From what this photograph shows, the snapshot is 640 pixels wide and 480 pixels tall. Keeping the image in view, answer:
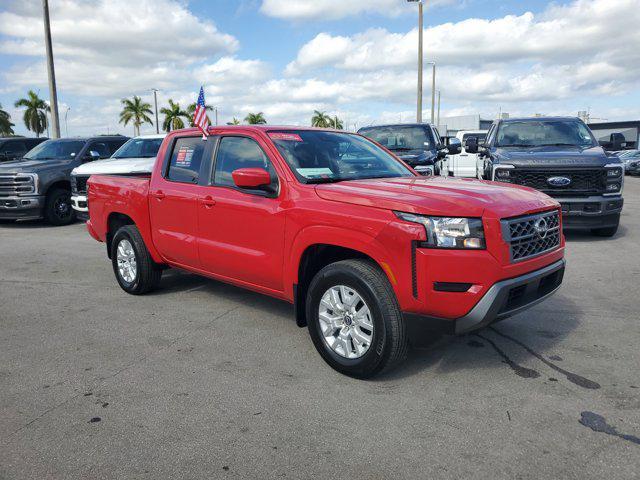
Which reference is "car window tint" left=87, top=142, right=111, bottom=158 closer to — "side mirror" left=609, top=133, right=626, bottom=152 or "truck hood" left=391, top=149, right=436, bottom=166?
"truck hood" left=391, top=149, right=436, bottom=166

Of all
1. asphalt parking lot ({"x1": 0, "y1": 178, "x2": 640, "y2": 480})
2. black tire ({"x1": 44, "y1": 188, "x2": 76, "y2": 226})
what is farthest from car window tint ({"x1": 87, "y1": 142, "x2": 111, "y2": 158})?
asphalt parking lot ({"x1": 0, "y1": 178, "x2": 640, "y2": 480})

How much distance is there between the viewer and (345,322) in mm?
3814

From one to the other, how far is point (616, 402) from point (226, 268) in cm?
306

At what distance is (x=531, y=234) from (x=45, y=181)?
441 inches

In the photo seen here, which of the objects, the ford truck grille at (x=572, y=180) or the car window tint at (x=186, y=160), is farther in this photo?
the ford truck grille at (x=572, y=180)

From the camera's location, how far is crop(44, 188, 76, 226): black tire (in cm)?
1216

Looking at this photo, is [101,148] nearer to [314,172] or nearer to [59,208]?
[59,208]

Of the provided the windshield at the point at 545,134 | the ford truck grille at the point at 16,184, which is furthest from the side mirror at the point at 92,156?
the windshield at the point at 545,134

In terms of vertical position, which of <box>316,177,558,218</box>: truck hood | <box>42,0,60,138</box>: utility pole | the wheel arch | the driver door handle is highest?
Result: <box>42,0,60,138</box>: utility pole

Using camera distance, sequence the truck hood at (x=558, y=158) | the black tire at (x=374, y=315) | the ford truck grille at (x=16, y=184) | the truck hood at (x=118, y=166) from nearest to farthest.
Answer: the black tire at (x=374, y=315) < the truck hood at (x=558, y=158) < the truck hood at (x=118, y=166) < the ford truck grille at (x=16, y=184)

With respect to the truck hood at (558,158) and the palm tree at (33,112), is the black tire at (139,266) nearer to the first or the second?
the truck hood at (558,158)

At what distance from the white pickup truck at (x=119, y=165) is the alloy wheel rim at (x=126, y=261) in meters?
4.83

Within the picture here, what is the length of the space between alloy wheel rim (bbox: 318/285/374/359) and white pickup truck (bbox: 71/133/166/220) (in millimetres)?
7779

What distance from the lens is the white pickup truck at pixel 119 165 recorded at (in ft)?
35.9
